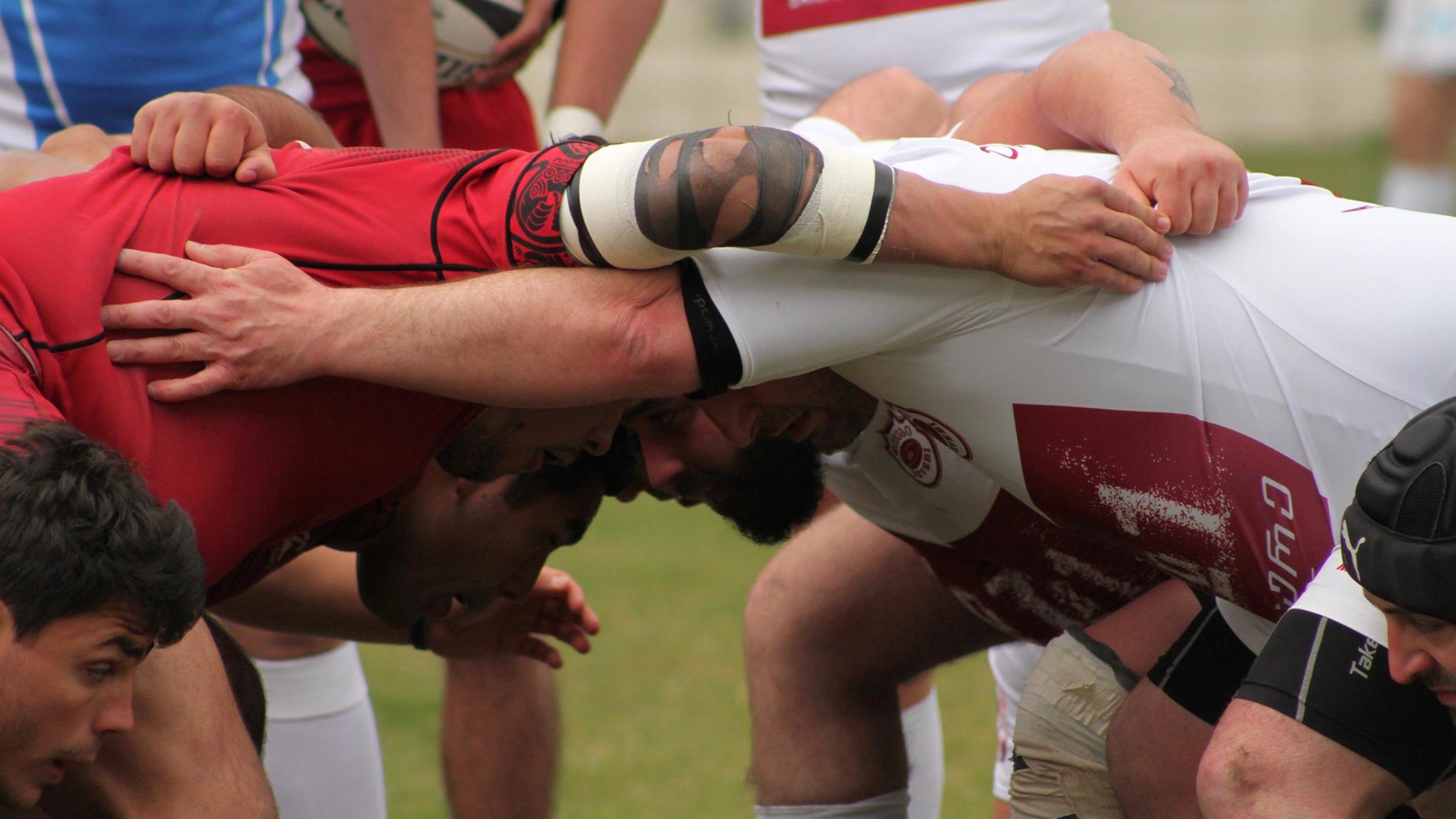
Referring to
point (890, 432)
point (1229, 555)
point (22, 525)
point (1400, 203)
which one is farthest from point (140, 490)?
point (1400, 203)

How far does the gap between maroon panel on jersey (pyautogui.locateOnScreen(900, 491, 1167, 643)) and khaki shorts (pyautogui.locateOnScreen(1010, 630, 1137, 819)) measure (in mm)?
248

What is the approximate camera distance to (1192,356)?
2.16 metres

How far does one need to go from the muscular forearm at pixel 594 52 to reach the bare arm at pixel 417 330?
1388 millimetres

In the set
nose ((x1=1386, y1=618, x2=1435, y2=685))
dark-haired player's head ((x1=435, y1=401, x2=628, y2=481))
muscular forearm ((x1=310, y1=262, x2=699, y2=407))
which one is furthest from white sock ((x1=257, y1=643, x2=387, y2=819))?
nose ((x1=1386, y1=618, x2=1435, y2=685))

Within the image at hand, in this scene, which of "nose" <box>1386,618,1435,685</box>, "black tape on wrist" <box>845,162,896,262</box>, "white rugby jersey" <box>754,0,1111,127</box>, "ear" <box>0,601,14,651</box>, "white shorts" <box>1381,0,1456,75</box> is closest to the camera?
"ear" <box>0,601,14,651</box>

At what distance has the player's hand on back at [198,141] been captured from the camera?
2.20m

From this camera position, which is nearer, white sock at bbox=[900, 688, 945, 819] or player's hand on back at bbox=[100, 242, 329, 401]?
player's hand on back at bbox=[100, 242, 329, 401]

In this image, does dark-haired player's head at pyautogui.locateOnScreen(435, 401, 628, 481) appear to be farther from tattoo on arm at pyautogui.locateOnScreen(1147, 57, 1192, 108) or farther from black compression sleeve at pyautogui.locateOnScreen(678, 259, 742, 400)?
tattoo on arm at pyautogui.locateOnScreen(1147, 57, 1192, 108)

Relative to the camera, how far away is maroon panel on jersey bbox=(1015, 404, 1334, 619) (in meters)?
2.18

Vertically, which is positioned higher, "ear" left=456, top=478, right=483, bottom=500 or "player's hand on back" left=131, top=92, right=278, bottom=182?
"player's hand on back" left=131, top=92, right=278, bottom=182

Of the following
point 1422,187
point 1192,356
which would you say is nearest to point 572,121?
point 1192,356

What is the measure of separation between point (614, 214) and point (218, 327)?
525 millimetres

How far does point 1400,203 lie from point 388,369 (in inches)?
269

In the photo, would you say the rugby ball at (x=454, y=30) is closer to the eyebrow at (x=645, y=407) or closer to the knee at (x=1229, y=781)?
the eyebrow at (x=645, y=407)
